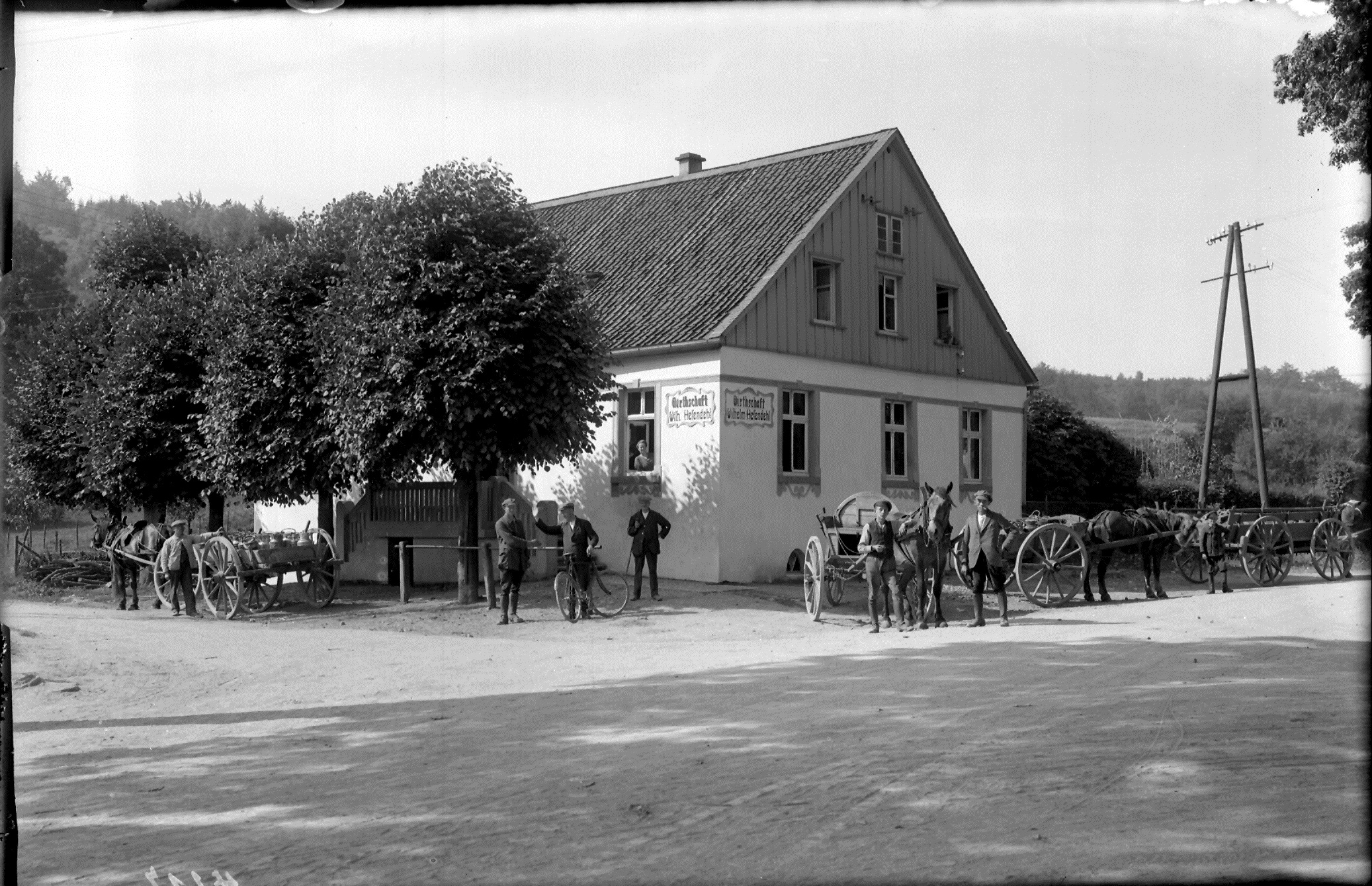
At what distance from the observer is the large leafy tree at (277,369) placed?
21.5 metres

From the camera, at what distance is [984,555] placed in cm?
1630

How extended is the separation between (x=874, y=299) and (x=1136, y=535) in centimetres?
784

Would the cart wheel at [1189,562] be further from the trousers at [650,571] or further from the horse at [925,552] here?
the trousers at [650,571]

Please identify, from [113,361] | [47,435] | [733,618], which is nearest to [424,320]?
[733,618]

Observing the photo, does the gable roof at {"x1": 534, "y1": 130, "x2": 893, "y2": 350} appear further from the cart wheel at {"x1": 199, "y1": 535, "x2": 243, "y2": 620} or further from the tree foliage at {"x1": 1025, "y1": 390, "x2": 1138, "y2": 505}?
the tree foliage at {"x1": 1025, "y1": 390, "x2": 1138, "y2": 505}

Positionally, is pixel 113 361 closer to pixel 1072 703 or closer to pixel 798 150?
pixel 798 150

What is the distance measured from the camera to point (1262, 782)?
6.88 meters

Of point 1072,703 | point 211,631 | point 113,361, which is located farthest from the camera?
point 113,361

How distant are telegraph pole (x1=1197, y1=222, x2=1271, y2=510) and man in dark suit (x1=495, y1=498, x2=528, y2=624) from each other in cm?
1892

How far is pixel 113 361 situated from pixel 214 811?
69.5 ft

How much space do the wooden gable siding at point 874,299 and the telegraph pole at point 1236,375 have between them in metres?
5.83

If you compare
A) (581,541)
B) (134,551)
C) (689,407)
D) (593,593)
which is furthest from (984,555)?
(134,551)

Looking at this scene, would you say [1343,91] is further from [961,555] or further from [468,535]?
[468,535]

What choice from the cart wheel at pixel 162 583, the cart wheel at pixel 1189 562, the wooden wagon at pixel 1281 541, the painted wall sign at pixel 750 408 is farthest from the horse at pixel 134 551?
the wooden wagon at pixel 1281 541
